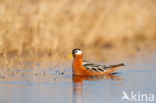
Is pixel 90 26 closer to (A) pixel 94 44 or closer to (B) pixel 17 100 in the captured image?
(A) pixel 94 44

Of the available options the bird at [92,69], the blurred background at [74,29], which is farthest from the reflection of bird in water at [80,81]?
the blurred background at [74,29]

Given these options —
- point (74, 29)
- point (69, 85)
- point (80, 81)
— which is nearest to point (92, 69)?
point (80, 81)

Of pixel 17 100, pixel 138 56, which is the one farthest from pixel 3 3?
pixel 17 100

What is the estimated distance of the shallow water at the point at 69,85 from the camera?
504 inches

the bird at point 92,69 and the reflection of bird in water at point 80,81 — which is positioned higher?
the bird at point 92,69

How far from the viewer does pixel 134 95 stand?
12984 mm

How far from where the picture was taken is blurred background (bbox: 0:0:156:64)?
771 inches

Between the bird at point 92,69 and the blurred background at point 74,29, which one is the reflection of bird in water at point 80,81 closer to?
the bird at point 92,69

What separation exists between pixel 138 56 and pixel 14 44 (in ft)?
12.5

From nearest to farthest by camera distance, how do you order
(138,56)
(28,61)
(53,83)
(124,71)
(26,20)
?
(53,83) < (124,71) < (28,61) < (138,56) < (26,20)

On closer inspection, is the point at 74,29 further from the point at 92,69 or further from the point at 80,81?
the point at 80,81

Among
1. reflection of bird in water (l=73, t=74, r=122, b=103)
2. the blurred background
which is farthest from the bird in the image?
the blurred background

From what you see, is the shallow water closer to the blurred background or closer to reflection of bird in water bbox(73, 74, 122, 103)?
reflection of bird in water bbox(73, 74, 122, 103)

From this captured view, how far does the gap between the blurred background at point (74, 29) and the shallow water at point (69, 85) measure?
166cm
